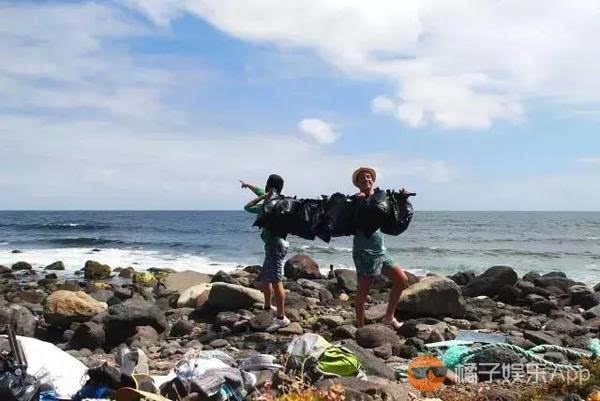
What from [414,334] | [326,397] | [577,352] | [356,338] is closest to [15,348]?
[326,397]

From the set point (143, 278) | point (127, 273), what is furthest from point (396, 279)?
point (127, 273)

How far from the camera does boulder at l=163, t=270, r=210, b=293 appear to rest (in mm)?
14586

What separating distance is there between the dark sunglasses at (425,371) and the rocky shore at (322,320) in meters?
0.23

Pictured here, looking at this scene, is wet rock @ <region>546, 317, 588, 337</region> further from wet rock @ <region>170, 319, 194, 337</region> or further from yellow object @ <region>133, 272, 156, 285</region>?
yellow object @ <region>133, 272, 156, 285</region>

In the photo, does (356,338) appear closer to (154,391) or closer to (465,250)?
(154,391)

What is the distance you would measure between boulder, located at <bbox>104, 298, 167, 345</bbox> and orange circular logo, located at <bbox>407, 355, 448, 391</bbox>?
469 cm

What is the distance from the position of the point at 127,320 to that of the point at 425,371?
491 cm

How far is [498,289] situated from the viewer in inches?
540

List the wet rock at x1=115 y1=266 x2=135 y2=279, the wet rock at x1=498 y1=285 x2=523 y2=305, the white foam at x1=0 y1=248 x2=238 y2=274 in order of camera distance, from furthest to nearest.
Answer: the white foam at x1=0 y1=248 x2=238 y2=274, the wet rock at x1=115 y1=266 x2=135 y2=279, the wet rock at x1=498 y1=285 x2=523 y2=305

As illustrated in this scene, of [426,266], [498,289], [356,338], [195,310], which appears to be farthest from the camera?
[426,266]

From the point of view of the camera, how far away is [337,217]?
767cm

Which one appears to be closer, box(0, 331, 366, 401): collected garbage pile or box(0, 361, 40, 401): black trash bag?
box(0, 361, 40, 401): black trash bag

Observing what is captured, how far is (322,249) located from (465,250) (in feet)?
25.7

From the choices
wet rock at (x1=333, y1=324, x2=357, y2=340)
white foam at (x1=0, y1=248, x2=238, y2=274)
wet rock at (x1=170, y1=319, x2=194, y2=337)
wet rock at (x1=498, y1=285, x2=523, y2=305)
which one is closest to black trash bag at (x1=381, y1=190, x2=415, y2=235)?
wet rock at (x1=333, y1=324, x2=357, y2=340)
